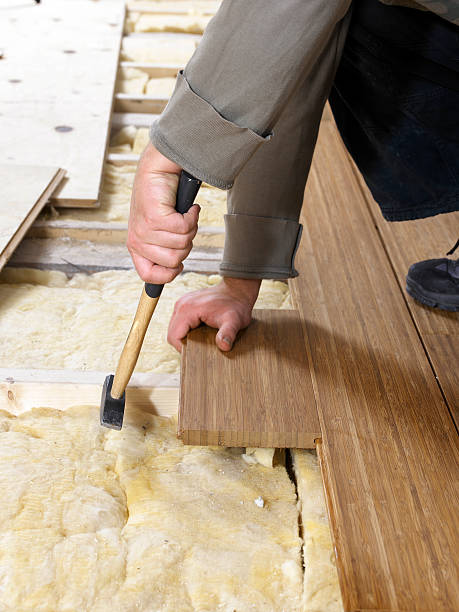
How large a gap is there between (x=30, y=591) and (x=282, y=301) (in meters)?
1.06

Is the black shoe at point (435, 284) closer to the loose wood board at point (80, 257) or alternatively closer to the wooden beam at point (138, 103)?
the loose wood board at point (80, 257)

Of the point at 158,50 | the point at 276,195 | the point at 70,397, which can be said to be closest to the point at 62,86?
the point at 158,50

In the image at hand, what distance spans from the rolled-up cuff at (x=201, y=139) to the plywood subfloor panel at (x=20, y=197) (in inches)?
31.5

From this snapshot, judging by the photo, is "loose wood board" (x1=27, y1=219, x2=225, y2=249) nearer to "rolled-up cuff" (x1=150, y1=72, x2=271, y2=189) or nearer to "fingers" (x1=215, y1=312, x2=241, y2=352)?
"fingers" (x1=215, y1=312, x2=241, y2=352)

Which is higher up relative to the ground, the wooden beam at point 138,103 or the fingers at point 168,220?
the fingers at point 168,220

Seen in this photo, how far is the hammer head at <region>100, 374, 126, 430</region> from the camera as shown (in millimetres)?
1302

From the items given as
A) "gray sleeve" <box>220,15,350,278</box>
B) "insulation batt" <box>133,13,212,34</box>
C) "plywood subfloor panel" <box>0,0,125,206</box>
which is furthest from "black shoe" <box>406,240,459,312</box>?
"insulation batt" <box>133,13,212,34</box>

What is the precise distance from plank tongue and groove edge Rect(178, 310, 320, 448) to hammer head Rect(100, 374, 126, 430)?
0.13m

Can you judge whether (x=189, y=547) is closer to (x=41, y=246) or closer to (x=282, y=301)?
(x=282, y=301)

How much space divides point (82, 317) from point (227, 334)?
46 centimetres

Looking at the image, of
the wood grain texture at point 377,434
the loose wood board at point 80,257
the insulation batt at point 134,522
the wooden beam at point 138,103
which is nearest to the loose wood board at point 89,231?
the loose wood board at point 80,257

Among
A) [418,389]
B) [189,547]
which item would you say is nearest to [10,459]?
[189,547]

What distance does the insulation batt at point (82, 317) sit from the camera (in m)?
1.56

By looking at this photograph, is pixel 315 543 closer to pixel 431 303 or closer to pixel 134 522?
pixel 134 522
